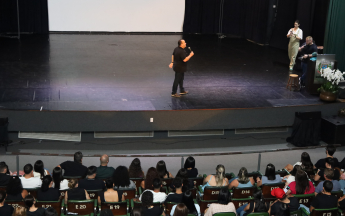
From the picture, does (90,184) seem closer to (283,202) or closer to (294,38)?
(283,202)

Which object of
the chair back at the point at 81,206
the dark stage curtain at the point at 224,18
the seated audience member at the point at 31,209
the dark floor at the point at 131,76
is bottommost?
the chair back at the point at 81,206

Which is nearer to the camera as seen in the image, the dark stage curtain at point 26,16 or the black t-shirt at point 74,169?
the black t-shirt at point 74,169

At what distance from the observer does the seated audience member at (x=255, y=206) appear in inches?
200

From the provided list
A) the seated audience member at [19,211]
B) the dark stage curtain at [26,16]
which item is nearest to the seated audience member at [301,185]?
the seated audience member at [19,211]

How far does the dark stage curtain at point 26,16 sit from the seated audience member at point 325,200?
15.2 meters

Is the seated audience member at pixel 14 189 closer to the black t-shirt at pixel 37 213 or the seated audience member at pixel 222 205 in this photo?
the black t-shirt at pixel 37 213

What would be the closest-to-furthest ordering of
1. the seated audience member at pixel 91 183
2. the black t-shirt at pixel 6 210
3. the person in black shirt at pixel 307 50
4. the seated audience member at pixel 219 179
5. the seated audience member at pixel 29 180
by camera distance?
the black t-shirt at pixel 6 210
the seated audience member at pixel 91 183
the seated audience member at pixel 29 180
the seated audience member at pixel 219 179
the person in black shirt at pixel 307 50

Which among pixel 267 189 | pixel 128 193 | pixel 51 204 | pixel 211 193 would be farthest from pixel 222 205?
pixel 51 204

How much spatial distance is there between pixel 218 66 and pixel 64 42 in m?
6.45

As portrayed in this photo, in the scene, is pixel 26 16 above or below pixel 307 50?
above

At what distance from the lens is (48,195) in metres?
5.39

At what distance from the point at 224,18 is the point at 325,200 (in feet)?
50.1

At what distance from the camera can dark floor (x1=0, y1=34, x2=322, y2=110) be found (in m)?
9.64

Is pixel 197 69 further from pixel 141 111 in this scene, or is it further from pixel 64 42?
pixel 64 42
